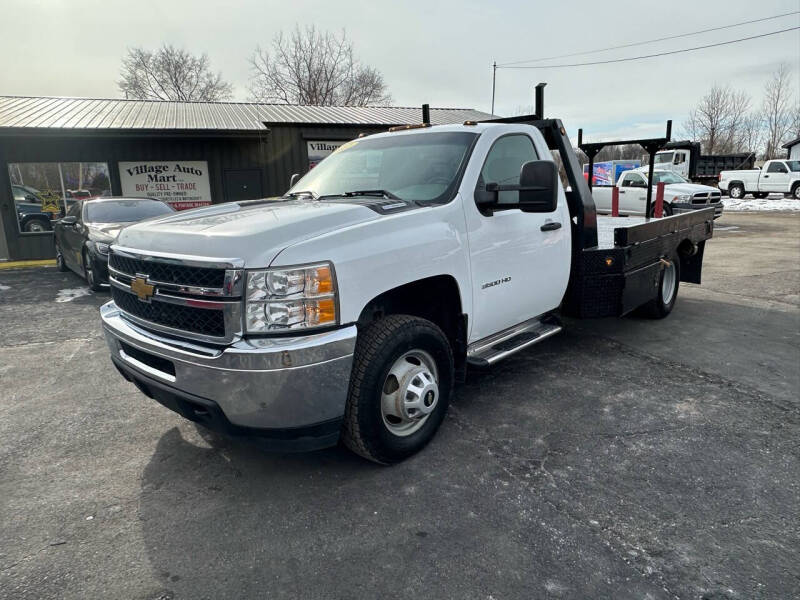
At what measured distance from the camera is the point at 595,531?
8.51ft

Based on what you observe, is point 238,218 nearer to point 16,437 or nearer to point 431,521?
point 431,521

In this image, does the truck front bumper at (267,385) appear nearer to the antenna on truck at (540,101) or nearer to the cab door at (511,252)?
the cab door at (511,252)

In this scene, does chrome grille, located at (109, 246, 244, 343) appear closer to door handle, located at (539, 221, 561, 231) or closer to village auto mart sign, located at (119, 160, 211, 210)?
door handle, located at (539, 221, 561, 231)

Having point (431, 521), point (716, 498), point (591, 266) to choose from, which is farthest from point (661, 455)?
point (591, 266)

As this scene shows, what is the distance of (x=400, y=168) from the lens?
3902mm

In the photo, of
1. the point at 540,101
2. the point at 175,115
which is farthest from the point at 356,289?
the point at 175,115

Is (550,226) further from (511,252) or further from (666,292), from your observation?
(666,292)

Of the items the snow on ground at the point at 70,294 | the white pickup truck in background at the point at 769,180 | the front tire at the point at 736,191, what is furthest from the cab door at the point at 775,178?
the snow on ground at the point at 70,294

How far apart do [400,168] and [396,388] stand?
5.44ft

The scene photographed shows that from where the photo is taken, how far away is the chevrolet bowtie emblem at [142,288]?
292cm

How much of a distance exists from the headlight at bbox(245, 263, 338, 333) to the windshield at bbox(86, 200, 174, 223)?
7940mm

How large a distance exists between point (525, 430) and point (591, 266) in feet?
5.77

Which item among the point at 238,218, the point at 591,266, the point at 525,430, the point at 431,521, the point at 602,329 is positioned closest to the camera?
the point at 431,521

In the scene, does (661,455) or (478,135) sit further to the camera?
(478,135)
